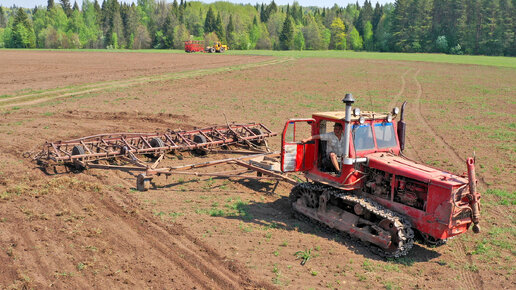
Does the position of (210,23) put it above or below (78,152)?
above

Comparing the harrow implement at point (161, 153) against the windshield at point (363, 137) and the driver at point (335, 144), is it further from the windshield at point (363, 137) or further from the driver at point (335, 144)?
the windshield at point (363, 137)

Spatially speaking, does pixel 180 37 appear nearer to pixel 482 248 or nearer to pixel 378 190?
pixel 378 190

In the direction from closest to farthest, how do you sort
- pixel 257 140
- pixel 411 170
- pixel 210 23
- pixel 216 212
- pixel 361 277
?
pixel 361 277
pixel 411 170
pixel 216 212
pixel 257 140
pixel 210 23

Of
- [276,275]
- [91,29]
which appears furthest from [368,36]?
[276,275]

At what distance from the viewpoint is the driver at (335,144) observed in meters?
11.0

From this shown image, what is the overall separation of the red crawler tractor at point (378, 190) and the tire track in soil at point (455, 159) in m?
0.61

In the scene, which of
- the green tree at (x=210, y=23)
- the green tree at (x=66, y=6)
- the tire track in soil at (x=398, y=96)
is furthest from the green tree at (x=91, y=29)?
the tire track in soil at (x=398, y=96)

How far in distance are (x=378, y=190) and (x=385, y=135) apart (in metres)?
1.46

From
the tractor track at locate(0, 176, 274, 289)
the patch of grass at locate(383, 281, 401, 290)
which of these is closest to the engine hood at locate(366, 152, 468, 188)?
the patch of grass at locate(383, 281, 401, 290)

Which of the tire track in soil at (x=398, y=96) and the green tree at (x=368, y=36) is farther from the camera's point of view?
the green tree at (x=368, y=36)

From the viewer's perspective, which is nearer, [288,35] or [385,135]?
[385,135]

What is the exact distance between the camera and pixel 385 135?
11.4 metres

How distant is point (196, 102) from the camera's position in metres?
30.9

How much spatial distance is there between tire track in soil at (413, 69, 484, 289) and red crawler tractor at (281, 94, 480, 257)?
2.02ft
